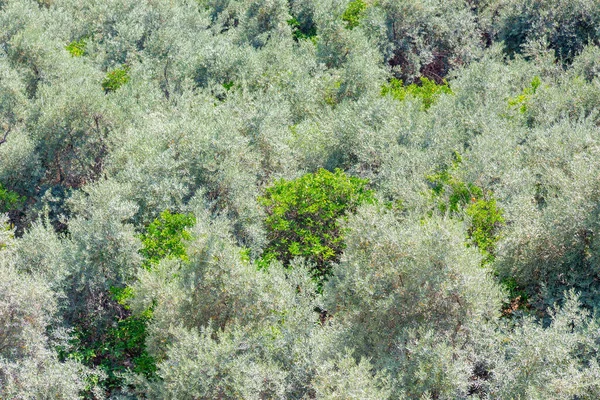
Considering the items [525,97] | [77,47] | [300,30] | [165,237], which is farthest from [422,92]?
[77,47]

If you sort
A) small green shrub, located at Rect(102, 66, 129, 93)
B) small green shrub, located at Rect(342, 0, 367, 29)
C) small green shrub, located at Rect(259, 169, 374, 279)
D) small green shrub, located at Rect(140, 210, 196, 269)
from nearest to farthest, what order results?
small green shrub, located at Rect(140, 210, 196, 269)
small green shrub, located at Rect(259, 169, 374, 279)
small green shrub, located at Rect(102, 66, 129, 93)
small green shrub, located at Rect(342, 0, 367, 29)

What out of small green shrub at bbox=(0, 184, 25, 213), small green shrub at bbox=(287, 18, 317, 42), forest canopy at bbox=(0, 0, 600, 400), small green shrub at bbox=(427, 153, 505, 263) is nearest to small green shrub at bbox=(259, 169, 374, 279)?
forest canopy at bbox=(0, 0, 600, 400)

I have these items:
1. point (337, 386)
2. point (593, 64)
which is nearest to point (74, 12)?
point (593, 64)

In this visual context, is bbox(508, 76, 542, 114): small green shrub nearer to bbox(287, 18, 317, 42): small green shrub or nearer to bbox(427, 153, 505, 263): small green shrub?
bbox(427, 153, 505, 263): small green shrub

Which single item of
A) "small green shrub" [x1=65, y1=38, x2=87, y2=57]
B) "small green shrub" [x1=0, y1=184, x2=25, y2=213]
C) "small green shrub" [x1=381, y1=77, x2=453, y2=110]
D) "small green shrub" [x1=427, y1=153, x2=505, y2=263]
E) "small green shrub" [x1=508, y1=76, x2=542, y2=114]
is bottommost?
"small green shrub" [x1=0, y1=184, x2=25, y2=213]

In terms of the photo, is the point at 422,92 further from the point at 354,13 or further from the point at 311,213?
the point at 311,213

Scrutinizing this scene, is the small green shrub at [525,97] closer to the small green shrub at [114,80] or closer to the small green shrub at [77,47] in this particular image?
the small green shrub at [114,80]

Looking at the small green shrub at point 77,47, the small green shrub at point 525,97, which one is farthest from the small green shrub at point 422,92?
the small green shrub at point 77,47
